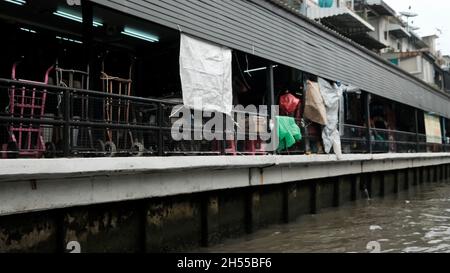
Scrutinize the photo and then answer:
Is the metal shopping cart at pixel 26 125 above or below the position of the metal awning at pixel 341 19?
below

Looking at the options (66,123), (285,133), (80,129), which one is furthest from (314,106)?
(66,123)

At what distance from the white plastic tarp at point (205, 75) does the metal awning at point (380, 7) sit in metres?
29.2

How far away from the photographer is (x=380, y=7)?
3544cm

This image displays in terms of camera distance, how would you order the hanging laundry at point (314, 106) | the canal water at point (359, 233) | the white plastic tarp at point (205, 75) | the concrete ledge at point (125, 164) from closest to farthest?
1. the concrete ledge at point (125, 164)
2. the white plastic tarp at point (205, 75)
3. the canal water at point (359, 233)
4. the hanging laundry at point (314, 106)

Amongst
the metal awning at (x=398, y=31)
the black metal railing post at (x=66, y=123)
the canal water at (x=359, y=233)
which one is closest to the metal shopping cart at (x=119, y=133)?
the black metal railing post at (x=66, y=123)

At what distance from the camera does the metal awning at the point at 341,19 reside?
2773 cm

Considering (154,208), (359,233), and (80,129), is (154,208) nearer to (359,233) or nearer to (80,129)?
(80,129)

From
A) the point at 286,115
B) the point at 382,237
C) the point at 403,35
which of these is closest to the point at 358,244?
the point at 382,237

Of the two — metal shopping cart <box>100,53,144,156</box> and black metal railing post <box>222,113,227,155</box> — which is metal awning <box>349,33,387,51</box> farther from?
metal shopping cart <box>100,53,144,156</box>

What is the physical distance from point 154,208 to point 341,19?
84.1 ft

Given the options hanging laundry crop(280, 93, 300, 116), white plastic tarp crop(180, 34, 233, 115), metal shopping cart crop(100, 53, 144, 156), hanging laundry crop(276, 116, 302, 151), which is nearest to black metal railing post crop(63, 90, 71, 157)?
metal shopping cart crop(100, 53, 144, 156)

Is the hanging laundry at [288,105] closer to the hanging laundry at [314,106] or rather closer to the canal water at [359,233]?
the hanging laundry at [314,106]

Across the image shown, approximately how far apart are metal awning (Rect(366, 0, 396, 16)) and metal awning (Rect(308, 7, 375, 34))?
410 centimetres

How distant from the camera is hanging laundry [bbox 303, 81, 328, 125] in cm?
1184
